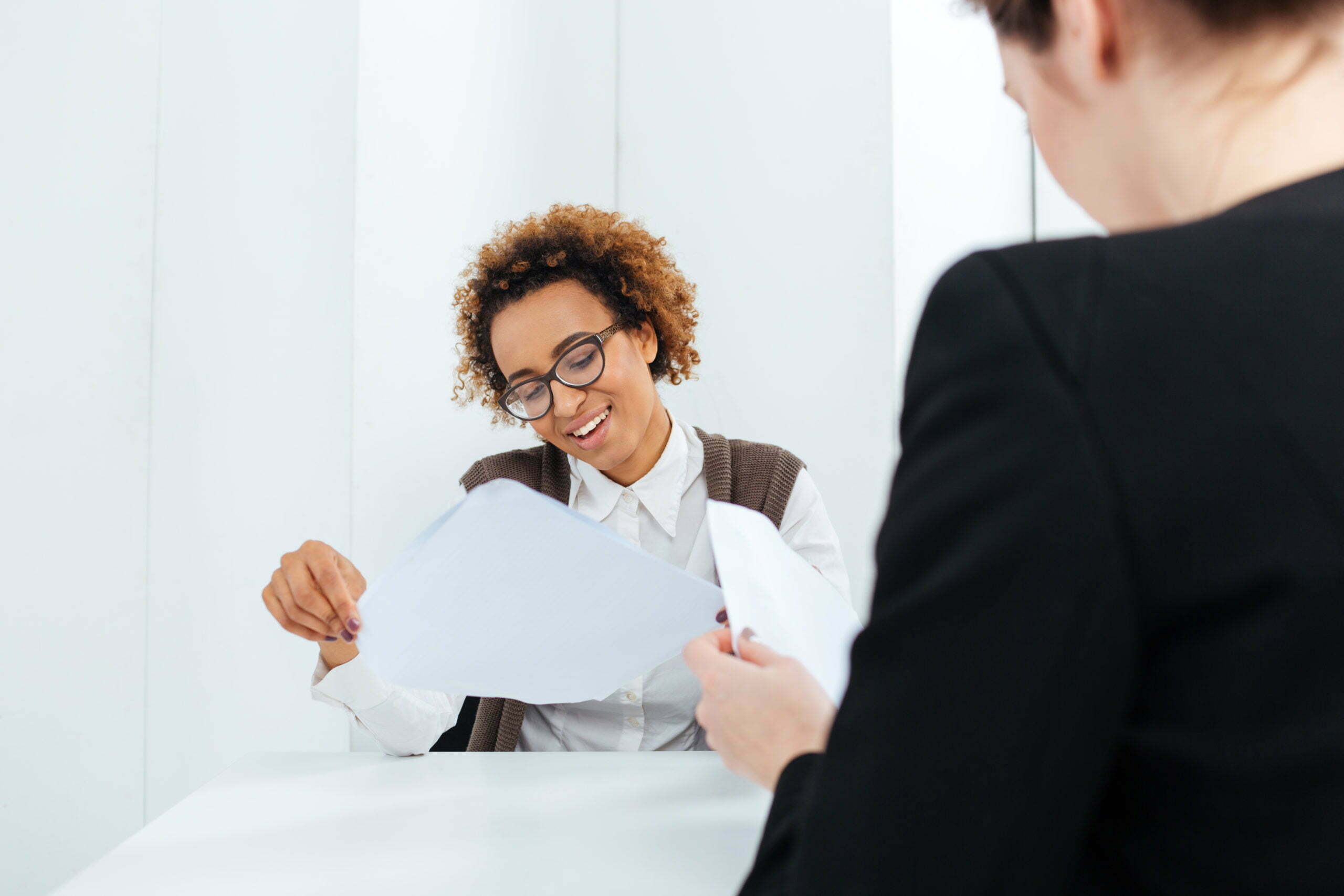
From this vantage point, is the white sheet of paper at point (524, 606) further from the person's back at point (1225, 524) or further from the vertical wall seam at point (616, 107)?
the vertical wall seam at point (616, 107)

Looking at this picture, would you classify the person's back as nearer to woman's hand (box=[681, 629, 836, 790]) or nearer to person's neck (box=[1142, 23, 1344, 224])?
person's neck (box=[1142, 23, 1344, 224])

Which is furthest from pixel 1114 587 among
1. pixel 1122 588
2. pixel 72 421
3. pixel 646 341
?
pixel 72 421

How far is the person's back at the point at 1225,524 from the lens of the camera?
1.00 feet

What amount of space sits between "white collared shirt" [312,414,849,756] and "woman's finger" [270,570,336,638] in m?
0.15

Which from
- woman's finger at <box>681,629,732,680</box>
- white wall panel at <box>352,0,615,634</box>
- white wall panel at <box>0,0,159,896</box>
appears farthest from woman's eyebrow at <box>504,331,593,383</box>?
white wall panel at <box>0,0,159,896</box>

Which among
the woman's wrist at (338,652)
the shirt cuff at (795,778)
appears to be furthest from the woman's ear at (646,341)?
the shirt cuff at (795,778)

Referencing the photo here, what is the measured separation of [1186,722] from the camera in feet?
1.06

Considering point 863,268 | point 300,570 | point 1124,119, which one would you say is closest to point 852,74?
point 863,268

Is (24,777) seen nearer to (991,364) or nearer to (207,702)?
(207,702)

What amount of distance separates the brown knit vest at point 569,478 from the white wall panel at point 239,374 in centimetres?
45

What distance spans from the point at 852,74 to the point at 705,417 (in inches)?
30.0

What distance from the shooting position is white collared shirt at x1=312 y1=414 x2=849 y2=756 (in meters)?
1.14

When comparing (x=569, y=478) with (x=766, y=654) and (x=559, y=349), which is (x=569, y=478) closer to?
(x=559, y=349)

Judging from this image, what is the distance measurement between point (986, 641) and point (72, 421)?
2040mm
